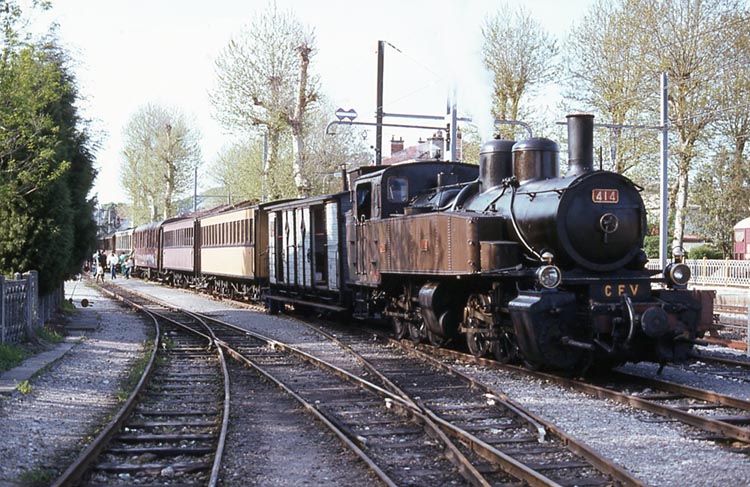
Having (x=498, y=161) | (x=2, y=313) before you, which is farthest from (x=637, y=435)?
(x=2, y=313)

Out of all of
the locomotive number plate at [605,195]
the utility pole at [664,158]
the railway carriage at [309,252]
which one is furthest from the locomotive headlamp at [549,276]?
the utility pole at [664,158]

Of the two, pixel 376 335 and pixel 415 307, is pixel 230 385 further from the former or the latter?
pixel 376 335

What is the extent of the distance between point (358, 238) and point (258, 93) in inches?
737

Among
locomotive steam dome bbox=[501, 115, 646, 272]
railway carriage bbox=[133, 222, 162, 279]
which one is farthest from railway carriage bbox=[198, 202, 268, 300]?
locomotive steam dome bbox=[501, 115, 646, 272]

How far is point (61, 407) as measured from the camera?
29.9ft

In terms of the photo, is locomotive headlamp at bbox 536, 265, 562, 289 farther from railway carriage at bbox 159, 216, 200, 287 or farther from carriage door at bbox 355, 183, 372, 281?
railway carriage at bbox 159, 216, 200, 287

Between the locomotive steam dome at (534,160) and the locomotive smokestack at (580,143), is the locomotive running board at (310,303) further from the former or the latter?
the locomotive smokestack at (580,143)

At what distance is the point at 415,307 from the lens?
544 inches

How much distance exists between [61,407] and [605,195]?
22.2 ft

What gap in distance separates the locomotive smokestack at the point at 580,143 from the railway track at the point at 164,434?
510 cm

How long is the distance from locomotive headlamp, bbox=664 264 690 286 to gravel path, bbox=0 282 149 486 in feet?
22.1

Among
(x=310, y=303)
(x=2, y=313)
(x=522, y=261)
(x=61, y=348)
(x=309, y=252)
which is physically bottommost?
(x=61, y=348)

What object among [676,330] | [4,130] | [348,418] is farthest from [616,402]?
[4,130]

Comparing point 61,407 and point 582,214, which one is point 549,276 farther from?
point 61,407
